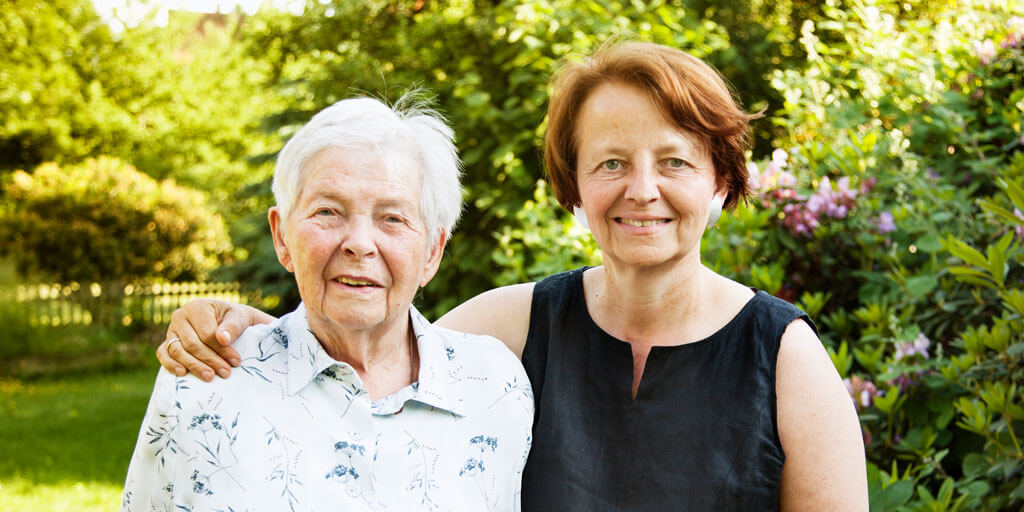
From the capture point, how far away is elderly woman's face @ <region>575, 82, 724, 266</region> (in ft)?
6.44

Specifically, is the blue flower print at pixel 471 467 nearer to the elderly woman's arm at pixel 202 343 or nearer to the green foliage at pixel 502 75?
the elderly woman's arm at pixel 202 343

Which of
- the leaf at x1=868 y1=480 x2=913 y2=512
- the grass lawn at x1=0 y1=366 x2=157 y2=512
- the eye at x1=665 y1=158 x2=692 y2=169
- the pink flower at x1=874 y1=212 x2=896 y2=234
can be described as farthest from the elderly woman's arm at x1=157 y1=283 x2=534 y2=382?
the grass lawn at x1=0 y1=366 x2=157 y2=512

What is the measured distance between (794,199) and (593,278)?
1380 millimetres

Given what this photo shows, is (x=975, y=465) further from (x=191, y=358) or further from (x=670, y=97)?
(x=191, y=358)

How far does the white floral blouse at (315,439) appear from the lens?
5.66ft

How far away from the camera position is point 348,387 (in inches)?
74.3

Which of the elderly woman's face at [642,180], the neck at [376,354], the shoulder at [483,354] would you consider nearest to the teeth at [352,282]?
the neck at [376,354]

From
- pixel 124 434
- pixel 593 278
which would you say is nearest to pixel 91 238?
pixel 124 434

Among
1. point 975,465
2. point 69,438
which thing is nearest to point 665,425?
point 975,465

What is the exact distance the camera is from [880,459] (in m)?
2.83

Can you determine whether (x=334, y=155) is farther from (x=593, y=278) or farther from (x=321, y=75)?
(x=321, y=75)

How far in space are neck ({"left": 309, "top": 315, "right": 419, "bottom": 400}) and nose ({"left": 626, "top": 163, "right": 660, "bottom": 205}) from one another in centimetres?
61

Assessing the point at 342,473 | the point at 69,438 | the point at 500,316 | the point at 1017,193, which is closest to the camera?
the point at 342,473

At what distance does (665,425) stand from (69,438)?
726cm
